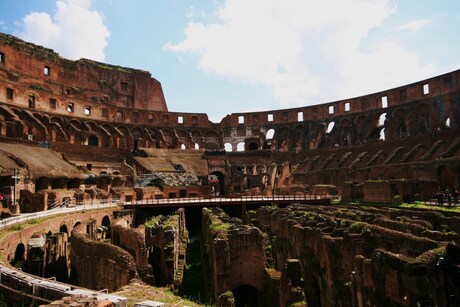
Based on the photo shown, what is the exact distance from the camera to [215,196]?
140 feet

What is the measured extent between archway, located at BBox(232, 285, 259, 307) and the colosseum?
0.08 meters

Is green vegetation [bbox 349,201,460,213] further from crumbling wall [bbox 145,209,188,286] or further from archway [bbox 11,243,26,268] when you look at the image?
archway [bbox 11,243,26,268]

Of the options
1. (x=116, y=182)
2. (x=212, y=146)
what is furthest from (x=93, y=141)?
(x=212, y=146)

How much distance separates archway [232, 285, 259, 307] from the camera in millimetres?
12216

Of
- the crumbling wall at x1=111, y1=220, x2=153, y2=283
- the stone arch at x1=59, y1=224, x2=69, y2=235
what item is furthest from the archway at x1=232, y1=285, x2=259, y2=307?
the stone arch at x1=59, y1=224, x2=69, y2=235

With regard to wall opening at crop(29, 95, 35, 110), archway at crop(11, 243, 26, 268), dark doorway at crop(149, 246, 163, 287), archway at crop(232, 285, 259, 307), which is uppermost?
wall opening at crop(29, 95, 35, 110)

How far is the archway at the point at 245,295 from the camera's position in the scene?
12216 mm

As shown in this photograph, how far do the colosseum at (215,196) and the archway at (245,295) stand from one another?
80 mm

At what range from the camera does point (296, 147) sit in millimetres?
61156

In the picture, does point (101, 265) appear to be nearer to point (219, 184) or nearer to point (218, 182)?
point (218, 182)

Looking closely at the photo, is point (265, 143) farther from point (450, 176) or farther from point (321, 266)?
point (321, 266)

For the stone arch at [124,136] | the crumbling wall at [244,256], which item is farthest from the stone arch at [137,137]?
the crumbling wall at [244,256]

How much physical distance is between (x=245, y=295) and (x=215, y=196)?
3004 cm

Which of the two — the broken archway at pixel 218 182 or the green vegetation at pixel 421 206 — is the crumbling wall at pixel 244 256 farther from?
the broken archway at pixel 218 182
